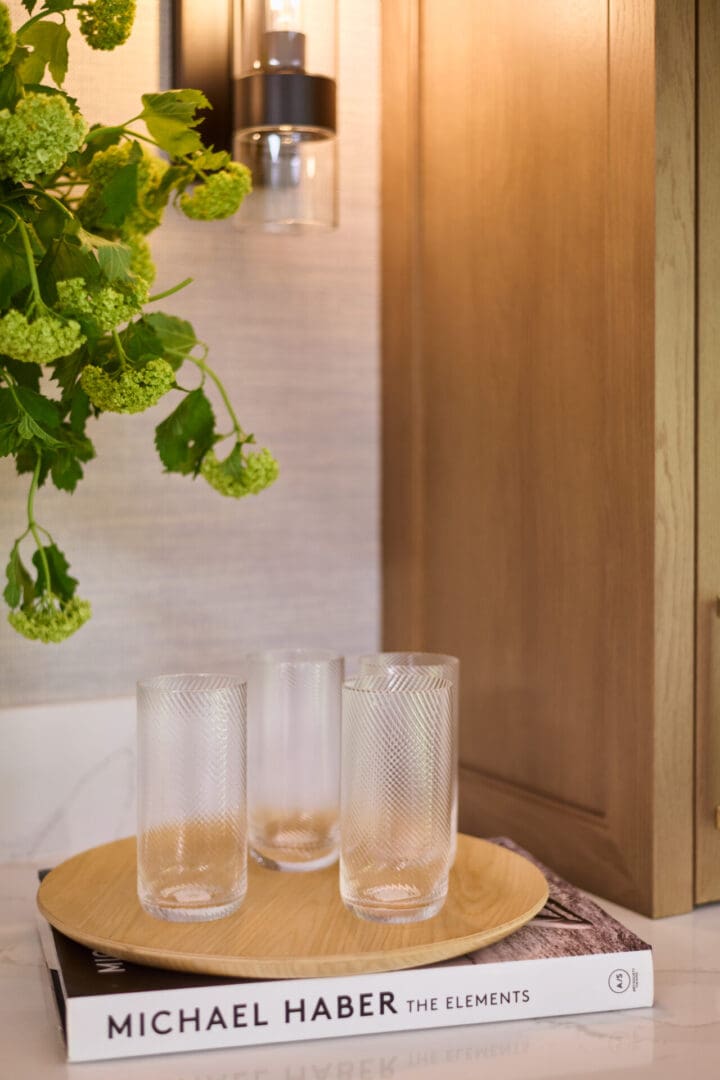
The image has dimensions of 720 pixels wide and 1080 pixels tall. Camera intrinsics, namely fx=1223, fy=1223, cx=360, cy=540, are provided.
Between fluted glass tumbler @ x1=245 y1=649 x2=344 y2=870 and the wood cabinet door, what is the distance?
0.24m

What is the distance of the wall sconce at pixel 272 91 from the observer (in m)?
1.14

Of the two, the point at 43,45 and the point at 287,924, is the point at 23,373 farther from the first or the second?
the point at 287,924

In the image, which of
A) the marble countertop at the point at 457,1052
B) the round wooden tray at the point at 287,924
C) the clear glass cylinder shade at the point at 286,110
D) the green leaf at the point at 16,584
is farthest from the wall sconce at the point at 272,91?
the marble countertop at the point at 457,1052

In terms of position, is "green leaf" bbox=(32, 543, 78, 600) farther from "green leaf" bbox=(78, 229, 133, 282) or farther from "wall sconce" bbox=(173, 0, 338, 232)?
"wall sconce" bbox=(173, 0, 338, 232)

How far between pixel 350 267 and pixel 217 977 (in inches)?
31.8

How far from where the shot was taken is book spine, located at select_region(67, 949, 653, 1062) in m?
0.73

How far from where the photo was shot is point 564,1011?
790 millimetres

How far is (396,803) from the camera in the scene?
0.82m

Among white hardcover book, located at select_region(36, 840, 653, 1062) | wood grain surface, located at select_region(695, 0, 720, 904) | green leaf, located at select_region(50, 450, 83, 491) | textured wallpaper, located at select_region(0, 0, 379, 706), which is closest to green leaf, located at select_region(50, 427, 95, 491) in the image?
green leaf, located at select_region(50, 450, 83, 491)

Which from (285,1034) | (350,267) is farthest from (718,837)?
(350,267)

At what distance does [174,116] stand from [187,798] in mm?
468

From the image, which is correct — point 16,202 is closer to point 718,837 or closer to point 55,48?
point 55,48

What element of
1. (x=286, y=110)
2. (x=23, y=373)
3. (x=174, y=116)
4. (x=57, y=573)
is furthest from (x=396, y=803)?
(x=286, y=110)

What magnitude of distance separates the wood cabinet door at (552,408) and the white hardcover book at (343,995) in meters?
0.19
